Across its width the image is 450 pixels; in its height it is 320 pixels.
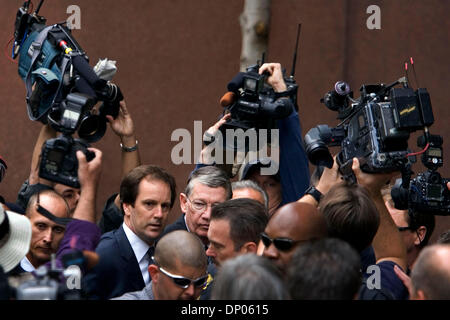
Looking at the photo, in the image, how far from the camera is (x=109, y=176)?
815 cm

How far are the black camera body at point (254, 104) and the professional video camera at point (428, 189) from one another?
886mm

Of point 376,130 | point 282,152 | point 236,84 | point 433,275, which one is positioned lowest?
point 433,275

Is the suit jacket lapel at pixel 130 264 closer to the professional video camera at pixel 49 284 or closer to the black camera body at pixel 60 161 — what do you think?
the black camera body at pixel 60 161

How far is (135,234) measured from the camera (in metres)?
5.20

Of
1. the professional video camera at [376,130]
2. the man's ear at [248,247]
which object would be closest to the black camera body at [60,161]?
the man's ear at [248,247]

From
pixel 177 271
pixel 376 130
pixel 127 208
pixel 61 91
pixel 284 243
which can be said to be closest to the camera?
pixel 284 243

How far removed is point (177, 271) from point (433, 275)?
4.69ft

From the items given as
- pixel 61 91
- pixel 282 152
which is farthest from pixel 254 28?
pixel 61 91

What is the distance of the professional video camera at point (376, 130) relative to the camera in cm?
491

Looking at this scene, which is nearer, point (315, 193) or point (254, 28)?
point (315, 193)

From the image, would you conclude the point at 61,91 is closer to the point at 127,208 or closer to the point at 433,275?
the point at 127,208

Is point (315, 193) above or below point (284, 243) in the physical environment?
above

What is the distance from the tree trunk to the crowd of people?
7.85 ft
